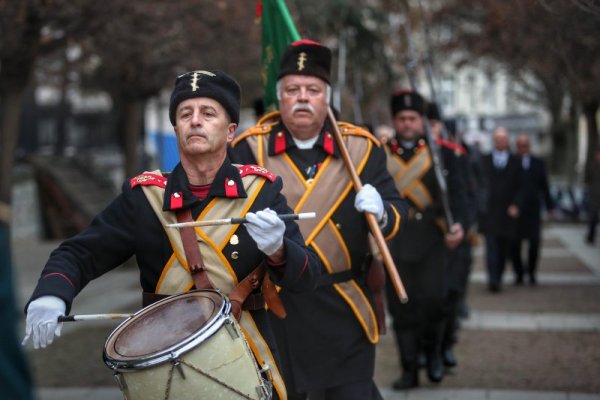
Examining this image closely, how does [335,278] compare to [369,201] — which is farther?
[335,278]

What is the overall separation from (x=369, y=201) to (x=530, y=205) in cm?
940

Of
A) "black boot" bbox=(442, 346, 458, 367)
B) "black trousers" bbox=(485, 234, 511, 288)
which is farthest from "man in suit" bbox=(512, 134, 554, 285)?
"black boot" bbox=(442, 346, 458, 367)

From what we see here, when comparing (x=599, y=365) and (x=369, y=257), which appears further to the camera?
(x=599, y=365)

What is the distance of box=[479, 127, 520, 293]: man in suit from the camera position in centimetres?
1294

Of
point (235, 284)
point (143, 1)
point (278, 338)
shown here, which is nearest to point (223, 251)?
point (235, 284)

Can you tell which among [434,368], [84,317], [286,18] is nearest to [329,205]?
[286,18]

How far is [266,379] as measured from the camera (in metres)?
3.85

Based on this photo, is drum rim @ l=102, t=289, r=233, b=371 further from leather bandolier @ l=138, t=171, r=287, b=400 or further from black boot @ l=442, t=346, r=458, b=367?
black boot @ l=442, t=346, r=458, b=367

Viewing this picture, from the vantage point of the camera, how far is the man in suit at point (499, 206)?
12.9m

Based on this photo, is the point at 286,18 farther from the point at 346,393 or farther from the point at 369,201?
the point at 346,393

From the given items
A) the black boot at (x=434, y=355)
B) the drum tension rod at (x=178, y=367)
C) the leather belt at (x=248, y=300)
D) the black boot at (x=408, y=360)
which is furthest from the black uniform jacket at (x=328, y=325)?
the black boot at (x=434, y=355)

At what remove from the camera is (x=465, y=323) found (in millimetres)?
10711

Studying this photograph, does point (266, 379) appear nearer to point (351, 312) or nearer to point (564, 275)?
point (351, 312)

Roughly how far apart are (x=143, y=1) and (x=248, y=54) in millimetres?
6062
